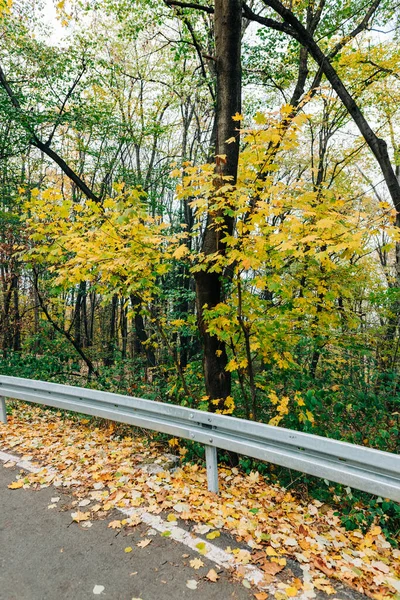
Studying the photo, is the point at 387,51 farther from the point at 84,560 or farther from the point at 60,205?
the point at 84,560

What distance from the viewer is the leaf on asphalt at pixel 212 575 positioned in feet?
8.00

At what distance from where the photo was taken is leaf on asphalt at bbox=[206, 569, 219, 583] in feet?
8.00

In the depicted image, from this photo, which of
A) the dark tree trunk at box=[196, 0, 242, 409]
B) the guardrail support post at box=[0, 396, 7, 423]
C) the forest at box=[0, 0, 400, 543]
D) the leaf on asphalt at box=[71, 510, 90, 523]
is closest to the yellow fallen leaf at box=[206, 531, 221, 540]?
the leaf on asphalt at box=[71, 510, 90, 523]

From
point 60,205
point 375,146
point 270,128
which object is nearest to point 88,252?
point 60,205

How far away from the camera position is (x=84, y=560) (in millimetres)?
2639

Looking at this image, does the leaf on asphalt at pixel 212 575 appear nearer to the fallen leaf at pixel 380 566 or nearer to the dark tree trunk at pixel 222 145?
the fallen leaf at pixel 380 566

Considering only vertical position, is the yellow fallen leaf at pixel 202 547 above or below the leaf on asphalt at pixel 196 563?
above

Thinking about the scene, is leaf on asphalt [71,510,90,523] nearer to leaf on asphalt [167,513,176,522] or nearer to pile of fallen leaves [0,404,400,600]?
pile of fallen leaves [0,404,400,600]

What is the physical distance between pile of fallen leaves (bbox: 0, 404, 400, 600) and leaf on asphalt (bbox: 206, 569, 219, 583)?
0.71 feet

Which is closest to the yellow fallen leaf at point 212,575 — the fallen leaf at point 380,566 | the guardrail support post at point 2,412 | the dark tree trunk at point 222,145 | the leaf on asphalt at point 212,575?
the leaf on asphalt at point 212,575

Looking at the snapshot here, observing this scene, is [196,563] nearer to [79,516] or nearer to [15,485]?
[79,516]

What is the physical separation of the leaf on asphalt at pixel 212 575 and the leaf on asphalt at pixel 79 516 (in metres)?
1.22

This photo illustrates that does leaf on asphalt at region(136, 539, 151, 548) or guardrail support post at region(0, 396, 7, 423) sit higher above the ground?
guardrail support post at region(0, 396, 7, 423)

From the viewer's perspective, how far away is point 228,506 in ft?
11.1
